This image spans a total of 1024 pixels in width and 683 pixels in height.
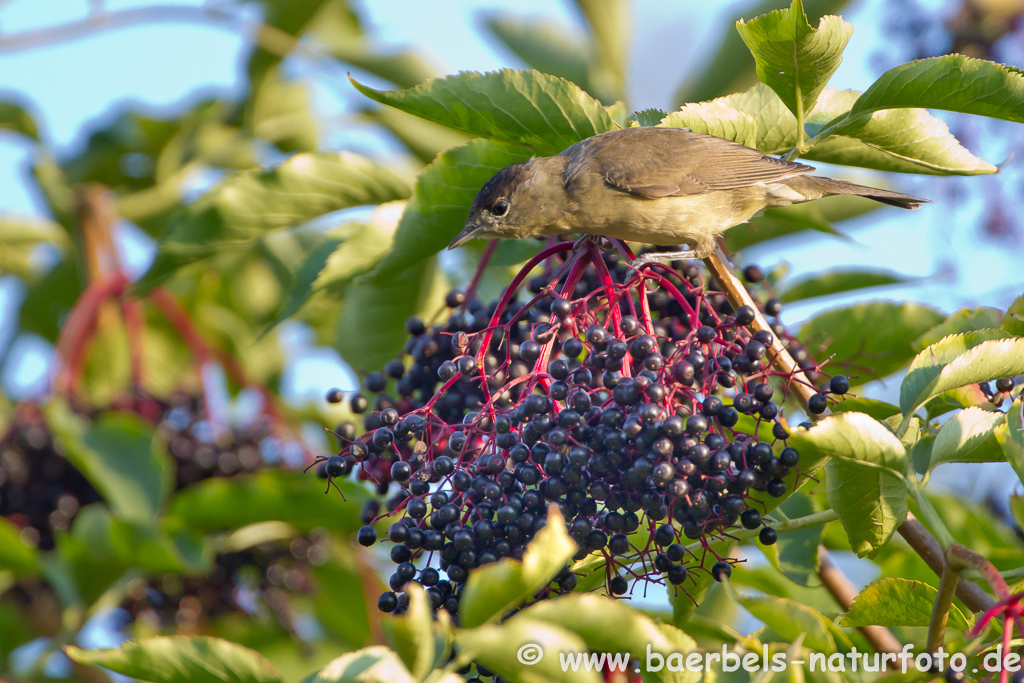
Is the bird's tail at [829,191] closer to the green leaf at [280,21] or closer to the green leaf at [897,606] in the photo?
the green leaf at [897,606]

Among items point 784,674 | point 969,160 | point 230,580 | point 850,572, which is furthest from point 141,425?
point 850,572

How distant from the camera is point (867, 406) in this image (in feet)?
6.19

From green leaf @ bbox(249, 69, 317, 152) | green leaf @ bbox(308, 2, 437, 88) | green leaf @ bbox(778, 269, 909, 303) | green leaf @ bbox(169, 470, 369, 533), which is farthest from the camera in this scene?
green leaf @ bbox(249, 69, 317, 152)

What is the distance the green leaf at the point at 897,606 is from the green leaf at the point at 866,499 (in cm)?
9

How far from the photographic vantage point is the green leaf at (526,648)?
108 cm

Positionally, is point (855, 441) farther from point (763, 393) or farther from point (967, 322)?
point (967, 322)

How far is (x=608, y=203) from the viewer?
207 centimetres

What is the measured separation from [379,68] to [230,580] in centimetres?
223

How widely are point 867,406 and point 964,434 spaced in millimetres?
378

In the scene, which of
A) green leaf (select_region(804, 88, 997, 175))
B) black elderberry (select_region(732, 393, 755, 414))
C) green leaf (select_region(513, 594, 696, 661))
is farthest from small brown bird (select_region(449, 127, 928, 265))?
green leaf (select_region(513, 594, 696, 661))

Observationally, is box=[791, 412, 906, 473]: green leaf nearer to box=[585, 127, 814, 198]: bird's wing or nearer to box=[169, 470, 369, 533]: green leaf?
box=[585, 127, 814, 198]: bird's wing

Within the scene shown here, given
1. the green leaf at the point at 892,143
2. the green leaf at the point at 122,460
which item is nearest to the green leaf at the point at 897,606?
the green leaf at the point at 892,143

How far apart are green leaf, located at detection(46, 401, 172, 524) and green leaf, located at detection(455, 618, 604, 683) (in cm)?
208

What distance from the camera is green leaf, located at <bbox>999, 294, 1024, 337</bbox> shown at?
180 centimetres
